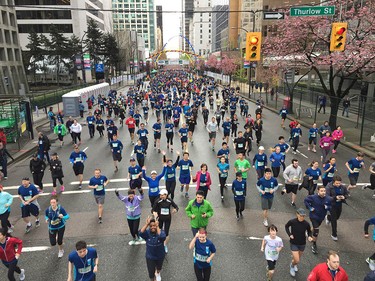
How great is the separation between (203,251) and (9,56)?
60.6 metres

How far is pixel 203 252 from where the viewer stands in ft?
19.2

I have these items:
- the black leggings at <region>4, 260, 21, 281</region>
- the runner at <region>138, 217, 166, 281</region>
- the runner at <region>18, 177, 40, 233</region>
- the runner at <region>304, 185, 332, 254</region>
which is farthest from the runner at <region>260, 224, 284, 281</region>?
the runner at <region>18, 177, 40, 233</region>

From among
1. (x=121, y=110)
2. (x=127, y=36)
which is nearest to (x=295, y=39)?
(x=121, y=110)

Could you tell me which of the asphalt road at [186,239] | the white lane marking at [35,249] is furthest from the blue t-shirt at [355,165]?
the white lane marking at [35,249]

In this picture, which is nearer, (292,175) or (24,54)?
(292,175)

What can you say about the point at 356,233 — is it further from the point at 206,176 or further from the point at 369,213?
the point at 206,176

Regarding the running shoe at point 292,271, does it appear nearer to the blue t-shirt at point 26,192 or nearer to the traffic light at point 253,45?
the blue t-shirt at point 26,192

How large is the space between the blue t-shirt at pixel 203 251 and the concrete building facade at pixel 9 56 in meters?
52.3

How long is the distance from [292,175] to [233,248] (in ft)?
10.8

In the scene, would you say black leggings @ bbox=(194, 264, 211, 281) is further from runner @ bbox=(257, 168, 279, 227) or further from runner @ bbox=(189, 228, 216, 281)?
runner @ bbox=(257, 168, 279, 227)

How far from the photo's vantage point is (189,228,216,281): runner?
19.1 feet

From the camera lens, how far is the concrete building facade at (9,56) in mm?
51375

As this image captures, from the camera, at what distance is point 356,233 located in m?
8.77

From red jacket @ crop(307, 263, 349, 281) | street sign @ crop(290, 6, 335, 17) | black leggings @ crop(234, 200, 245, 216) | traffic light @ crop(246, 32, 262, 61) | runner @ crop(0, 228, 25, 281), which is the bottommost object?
black leggings @ crop(234, 200, 245, 216)
